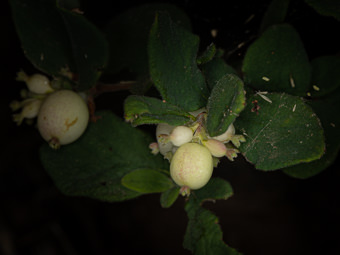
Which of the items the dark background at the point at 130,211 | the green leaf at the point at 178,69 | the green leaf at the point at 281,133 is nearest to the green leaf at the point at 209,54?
the green leaf at the point at 178,69

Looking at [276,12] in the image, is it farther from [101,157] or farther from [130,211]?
[130,211]

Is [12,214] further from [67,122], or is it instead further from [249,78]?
[249,78]

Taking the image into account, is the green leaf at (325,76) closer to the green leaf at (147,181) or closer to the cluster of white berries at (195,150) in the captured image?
the cluster of white berries at (195,150)

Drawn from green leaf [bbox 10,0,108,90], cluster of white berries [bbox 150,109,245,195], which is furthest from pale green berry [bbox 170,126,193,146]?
green leaf [bbox 10,0,108,90]

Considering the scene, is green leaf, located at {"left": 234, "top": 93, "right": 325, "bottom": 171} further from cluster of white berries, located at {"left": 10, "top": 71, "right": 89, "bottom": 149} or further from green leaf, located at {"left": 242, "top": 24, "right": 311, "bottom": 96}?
cluster of white berries, located at {"left": 10, "top": 71, "right": 89, "bottom": 149}

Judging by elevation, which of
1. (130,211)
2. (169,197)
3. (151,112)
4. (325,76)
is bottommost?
(130,211)

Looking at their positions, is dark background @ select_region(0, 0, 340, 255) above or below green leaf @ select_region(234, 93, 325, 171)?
below

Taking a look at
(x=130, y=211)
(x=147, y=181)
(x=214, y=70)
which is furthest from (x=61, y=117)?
(x=130, y=211)

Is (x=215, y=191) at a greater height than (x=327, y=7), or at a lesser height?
lesser
